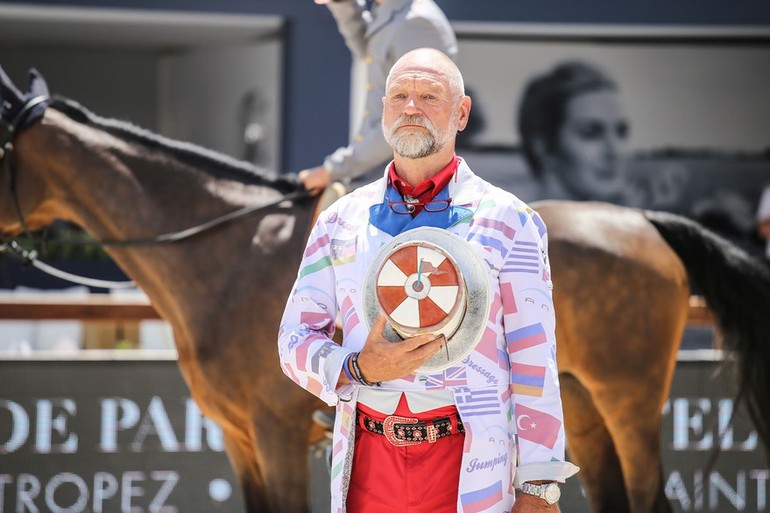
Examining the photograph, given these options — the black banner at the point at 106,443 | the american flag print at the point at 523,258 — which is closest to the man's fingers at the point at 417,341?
the american flag print at the point at 523,258

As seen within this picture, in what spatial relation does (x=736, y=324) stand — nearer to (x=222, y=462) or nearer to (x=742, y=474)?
(x=742, y=474)

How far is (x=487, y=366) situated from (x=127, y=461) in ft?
10.8

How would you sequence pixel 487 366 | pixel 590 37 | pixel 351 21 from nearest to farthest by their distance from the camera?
pixel 487 366 < pixel 351 21 < pixel 590 37

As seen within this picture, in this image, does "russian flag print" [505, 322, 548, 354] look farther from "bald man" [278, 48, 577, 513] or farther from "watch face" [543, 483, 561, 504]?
"watch face" [543, 483, 561, 504]

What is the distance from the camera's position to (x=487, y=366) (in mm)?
2098

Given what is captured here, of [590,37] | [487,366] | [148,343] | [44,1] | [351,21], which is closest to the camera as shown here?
[487,366]

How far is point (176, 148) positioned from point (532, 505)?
8.46 feet

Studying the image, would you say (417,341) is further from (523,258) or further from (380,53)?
(380,53)

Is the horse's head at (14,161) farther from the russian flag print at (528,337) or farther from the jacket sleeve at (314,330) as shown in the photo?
the russian flag print at (528,337)

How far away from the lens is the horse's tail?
4.25 meters

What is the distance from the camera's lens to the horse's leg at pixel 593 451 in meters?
4.18

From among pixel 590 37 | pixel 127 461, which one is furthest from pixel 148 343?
pixel 590 37

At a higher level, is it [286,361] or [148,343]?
[148,343]

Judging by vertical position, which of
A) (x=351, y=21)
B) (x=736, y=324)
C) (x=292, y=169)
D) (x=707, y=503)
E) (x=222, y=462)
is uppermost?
(x=292, y=169)
